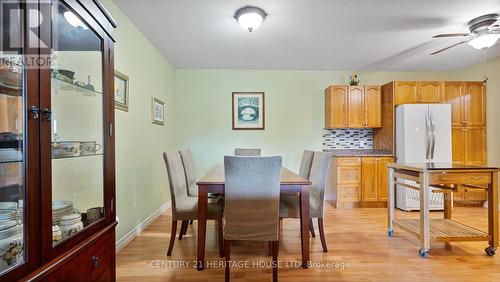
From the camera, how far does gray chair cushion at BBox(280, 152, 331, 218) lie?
2.23m

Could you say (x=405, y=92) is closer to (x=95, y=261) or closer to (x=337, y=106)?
(x=337, y=106)

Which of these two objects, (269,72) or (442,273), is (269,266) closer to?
(442,273)

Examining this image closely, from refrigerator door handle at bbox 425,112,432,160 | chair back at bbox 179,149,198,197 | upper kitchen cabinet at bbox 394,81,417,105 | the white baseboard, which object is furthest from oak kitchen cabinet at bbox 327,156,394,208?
the white baseboard

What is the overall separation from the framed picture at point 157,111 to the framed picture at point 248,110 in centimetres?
127

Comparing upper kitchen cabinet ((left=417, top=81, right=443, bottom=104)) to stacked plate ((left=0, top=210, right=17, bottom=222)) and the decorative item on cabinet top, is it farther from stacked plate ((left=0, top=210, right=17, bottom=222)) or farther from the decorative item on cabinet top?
stacked plate ((left=0, top=210, right=17, bottom=222))

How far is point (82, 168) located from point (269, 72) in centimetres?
372

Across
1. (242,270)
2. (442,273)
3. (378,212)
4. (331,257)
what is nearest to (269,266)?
(242,270)

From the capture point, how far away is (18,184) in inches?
32.9

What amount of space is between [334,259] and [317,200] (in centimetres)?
53

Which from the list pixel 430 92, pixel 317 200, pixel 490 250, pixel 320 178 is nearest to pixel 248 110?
pixel 320 178

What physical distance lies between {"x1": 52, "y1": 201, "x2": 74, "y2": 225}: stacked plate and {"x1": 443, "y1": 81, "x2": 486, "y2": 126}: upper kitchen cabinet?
4970 millimetres

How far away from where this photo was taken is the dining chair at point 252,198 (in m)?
1.79

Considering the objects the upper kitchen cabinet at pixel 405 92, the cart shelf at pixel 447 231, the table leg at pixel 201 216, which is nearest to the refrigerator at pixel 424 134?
the upper kitchen cabinet at pixel 405 92

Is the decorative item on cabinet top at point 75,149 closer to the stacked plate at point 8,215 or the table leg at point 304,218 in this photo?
the stacked plate at point 8,215
